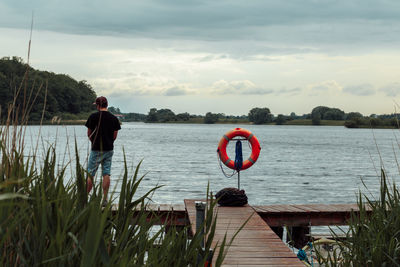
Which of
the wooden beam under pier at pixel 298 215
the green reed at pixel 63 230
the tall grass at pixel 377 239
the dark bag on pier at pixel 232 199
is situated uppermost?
the green reed at pixel 63 230

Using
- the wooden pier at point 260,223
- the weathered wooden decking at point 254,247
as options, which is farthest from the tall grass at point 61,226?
the weathered wooden decking at point 254,247

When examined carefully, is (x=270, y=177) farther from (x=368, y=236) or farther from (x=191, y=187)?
(x=368, y=236)

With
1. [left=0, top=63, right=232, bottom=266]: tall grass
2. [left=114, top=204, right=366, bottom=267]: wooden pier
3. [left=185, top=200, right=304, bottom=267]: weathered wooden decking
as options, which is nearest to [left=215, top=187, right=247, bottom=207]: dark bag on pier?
[left=114, top=204, right=366, bottom=267]: wooden pier

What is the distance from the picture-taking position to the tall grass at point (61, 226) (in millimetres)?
1913

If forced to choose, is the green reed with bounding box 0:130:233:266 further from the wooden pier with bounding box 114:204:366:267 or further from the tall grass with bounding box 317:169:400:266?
the tall grass with bounding box 317:169:400:266

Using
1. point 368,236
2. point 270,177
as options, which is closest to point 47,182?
point 368,236

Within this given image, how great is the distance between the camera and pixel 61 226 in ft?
7.00

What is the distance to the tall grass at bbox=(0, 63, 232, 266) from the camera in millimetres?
1913

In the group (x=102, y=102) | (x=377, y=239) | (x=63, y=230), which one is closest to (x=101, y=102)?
(x=102, y=102)

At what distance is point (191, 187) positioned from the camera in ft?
66.0

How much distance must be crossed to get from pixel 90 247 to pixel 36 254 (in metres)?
0.59

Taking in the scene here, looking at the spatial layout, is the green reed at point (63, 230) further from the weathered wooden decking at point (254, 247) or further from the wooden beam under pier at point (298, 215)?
the wooden beam under pier at point (298, 215)

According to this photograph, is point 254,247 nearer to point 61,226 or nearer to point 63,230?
point 61,226

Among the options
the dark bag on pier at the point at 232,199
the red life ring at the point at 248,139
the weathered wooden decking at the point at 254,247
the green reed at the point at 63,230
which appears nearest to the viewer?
the green reed at the point at 63,230
